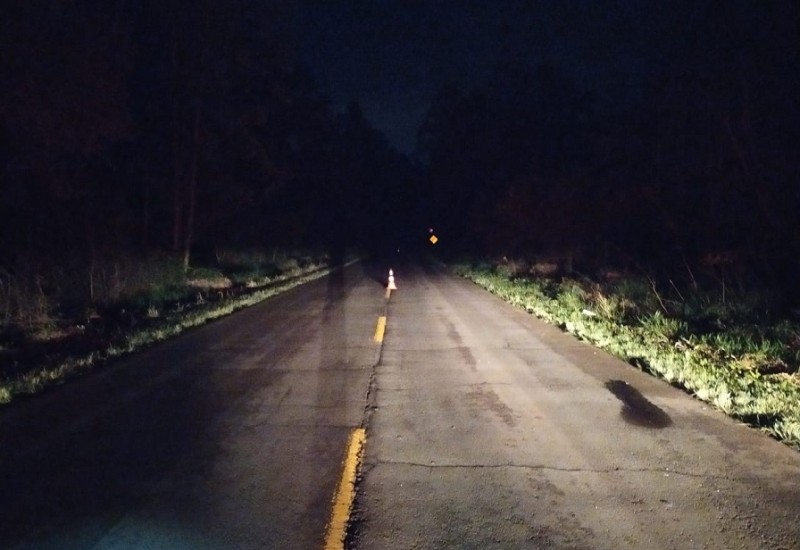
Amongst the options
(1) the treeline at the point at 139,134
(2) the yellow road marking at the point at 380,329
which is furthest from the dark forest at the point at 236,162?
(2) the yellow road marking at the point at 380,329

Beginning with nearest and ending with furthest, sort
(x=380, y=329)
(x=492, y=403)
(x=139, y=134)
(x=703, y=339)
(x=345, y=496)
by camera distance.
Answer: (x=345, y=496), (x=492, y=403), (x=703, y=339), (x=380, y=329), (x=139, y=134)

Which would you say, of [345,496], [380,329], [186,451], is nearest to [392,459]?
[345,496]

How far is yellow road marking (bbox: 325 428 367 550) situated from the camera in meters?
4.42

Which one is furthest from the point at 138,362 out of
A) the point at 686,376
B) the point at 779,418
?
the point at 779,418

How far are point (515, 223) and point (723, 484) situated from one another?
107ft

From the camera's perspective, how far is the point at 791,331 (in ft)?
35.8

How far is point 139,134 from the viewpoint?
1144 inches

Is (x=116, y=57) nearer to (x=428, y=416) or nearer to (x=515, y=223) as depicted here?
(x=428, y=416)

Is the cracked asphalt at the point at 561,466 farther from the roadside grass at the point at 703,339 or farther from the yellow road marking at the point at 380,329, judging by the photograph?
the yellow road marking at the point at 380,329

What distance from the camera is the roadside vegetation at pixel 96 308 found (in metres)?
10.6

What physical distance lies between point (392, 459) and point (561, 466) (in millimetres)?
1531

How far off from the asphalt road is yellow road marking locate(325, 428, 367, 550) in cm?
8

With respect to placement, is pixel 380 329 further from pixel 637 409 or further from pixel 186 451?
pixel 186 451

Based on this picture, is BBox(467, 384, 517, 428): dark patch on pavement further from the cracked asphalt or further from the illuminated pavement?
the illuminated pavement
